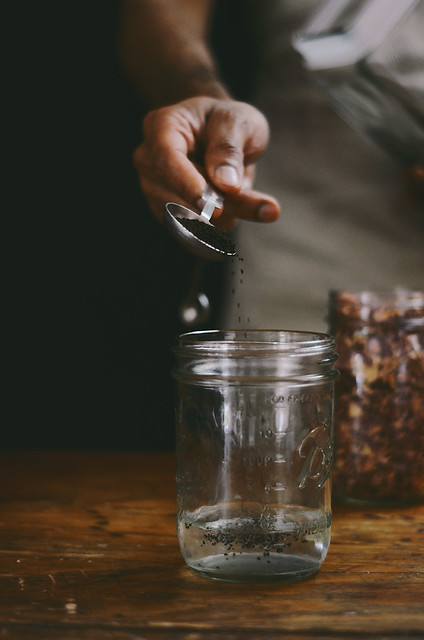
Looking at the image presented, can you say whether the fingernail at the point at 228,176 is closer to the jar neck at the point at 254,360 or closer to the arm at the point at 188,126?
the arm at the point at 188,126

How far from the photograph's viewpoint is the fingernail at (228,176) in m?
0.87

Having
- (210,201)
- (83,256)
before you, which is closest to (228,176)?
(210,201)

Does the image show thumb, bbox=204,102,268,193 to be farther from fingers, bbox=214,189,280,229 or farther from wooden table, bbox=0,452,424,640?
wooden table, bbox=0,452,424,640

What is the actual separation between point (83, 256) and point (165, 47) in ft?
1.99

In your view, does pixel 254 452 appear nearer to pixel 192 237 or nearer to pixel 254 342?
pixel 254 342

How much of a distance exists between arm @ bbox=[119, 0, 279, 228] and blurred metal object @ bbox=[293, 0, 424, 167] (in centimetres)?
13

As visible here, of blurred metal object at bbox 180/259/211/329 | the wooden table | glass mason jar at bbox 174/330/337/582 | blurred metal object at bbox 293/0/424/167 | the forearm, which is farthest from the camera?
the forearm

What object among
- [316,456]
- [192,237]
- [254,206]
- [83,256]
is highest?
[83,256]

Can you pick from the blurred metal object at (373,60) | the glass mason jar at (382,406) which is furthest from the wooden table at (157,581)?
the blurred metal object at (373,60)

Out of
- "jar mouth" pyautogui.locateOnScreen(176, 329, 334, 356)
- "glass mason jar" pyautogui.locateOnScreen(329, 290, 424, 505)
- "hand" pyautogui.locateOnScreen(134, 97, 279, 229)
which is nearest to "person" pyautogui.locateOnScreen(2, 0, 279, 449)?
"hand" pyautogui.locateOnScreen(134, 97, 279, 229)

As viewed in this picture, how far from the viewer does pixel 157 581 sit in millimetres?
684

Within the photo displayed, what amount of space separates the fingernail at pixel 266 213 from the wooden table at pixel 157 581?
1.23 ft

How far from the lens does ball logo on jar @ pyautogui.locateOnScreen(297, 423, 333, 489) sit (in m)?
0.74

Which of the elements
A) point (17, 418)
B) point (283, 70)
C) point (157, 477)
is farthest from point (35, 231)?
point (157, 477)
